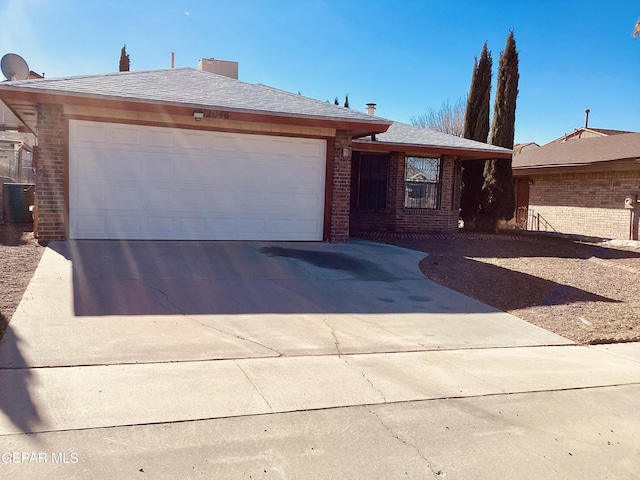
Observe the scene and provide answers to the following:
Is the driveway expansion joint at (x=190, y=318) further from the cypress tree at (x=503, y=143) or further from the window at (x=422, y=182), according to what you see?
the cypress tree at (x=503, y=143)

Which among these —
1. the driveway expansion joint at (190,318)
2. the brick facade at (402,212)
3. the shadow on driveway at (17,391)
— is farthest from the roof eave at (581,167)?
the shadow on driveway at (17,391)

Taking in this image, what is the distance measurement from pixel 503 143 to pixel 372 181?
206 inches

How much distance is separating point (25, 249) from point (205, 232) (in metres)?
3.44

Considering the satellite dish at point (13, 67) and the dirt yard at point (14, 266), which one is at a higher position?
the satellite dish at point (13, 67)

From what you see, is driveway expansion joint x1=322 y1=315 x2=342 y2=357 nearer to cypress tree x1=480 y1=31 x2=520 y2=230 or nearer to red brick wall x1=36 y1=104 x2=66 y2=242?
red brick wall x1=36 y1=104 x2=66 y2=242

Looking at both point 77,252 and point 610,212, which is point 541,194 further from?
point 77,252

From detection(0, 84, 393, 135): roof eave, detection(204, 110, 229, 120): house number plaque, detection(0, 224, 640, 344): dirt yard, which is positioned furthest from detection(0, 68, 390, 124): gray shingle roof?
detection(0, 224, 640, 344): dirt yard

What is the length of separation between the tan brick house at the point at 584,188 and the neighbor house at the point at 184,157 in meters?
11.7

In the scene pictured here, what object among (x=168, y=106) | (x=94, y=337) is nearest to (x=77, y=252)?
(x=168, y=106)

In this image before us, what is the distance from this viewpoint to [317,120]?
11.7 m

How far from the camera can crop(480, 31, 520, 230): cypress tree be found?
722 inches

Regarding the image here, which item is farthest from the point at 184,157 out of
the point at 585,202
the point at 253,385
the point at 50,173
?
the point at 585,202

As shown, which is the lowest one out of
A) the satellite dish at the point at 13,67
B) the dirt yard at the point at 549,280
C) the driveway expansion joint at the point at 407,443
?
the driveway expansion joint at the point at 407,443

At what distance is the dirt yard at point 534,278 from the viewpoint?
24.1 ft
